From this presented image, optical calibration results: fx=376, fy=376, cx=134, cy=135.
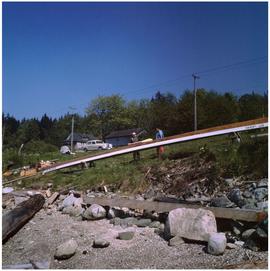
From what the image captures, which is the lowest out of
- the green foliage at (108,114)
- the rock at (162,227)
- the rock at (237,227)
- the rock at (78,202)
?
the rock at (162,227)

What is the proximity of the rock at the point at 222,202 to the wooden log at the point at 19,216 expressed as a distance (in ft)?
12.8

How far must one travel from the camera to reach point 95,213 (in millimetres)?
7988

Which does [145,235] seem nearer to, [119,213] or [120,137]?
[119,213]

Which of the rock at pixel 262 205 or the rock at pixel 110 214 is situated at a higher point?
the rock at pixel 262 205

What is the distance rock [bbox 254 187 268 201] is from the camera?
6.66m

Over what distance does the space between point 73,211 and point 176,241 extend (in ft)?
11.8

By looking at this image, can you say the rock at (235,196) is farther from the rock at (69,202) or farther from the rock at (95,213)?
the rock at (69,202)

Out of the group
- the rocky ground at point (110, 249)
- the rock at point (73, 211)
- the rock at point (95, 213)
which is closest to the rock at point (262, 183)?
the rocky ground at point (110, 249)

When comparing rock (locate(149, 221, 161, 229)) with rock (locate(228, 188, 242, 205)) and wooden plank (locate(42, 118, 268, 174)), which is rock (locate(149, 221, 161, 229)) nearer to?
rock (locate(228, 188, 242, 205))

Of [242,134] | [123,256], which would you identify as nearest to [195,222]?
[123,256]

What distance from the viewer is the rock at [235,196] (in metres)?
6.98

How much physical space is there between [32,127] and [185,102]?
5001 cm

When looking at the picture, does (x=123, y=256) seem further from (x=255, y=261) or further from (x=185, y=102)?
(x=185, y=102)

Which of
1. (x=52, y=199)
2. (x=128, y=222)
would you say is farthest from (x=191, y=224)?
(x=52, y=199)
